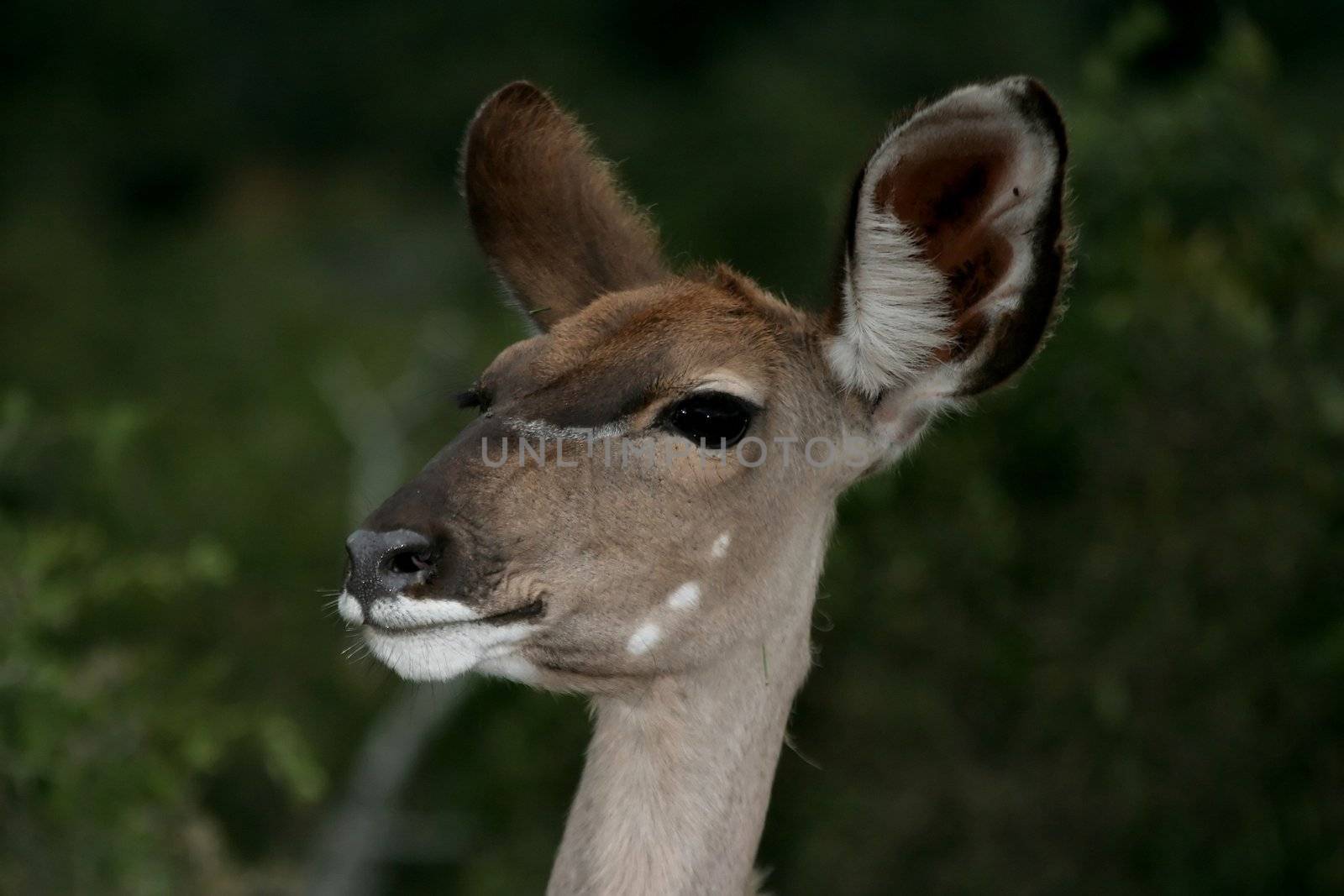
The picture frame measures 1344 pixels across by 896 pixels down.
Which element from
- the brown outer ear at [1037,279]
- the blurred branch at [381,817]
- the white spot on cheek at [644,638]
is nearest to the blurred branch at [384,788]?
the blurred branch at [381,817]

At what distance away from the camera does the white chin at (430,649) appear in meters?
3.93

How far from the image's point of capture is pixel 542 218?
5141mm

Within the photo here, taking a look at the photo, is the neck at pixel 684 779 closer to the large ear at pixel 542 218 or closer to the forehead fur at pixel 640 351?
the forehead fur at pixel 640 351

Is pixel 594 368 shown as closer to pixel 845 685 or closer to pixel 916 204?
pixel 916 204

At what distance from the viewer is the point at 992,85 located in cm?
387

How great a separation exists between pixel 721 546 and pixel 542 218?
4.43 ft

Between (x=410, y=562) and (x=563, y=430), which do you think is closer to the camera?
(x=410, y=562)

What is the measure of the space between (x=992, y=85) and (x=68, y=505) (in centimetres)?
822

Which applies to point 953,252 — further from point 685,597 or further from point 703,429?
point 685,597

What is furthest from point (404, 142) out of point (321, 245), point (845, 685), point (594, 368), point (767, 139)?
point (594, 368)

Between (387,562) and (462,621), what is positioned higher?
(387,562)

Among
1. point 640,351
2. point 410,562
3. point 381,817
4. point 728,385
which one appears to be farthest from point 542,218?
point 381,817

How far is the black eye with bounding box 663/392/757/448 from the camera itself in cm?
429

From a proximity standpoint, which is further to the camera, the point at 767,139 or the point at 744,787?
the point at 767,139
